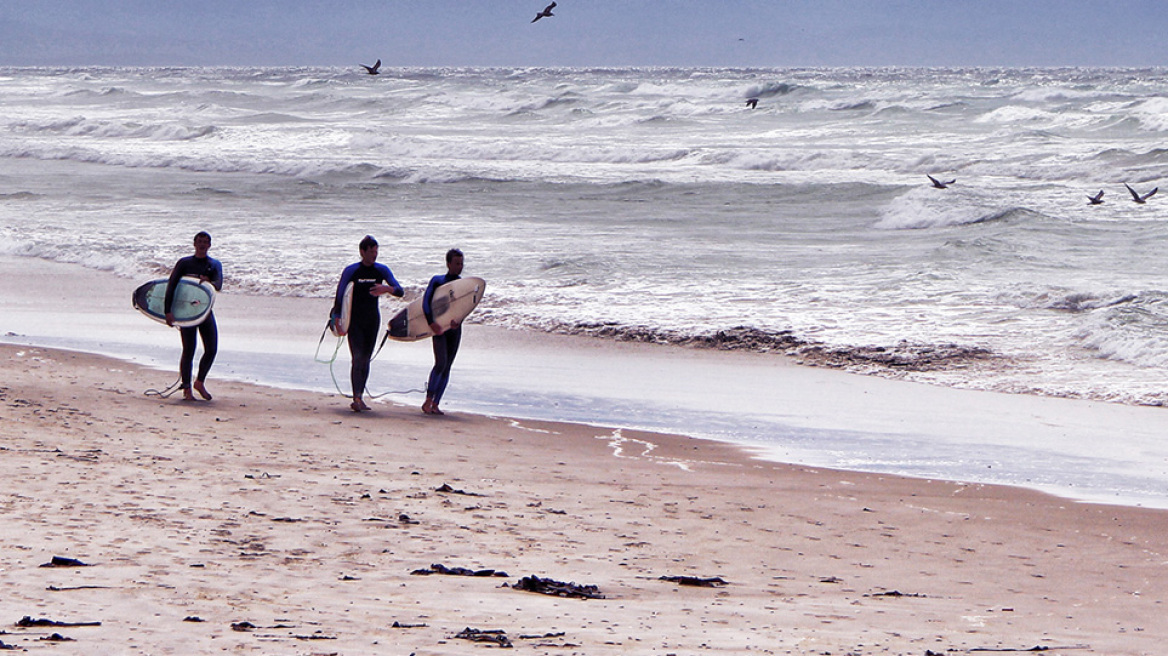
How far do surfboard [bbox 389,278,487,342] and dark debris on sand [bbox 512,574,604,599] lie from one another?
445cm

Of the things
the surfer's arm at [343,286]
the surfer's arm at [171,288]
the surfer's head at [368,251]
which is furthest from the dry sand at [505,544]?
the surfer's head at [368,251]

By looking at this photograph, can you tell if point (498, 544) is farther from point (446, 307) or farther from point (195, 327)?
point (195, 327)

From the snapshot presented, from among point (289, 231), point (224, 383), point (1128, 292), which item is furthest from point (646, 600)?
point (289, 231)

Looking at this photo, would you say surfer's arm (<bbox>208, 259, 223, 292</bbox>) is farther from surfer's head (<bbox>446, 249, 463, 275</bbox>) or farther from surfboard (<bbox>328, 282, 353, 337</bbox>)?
surfer's head (<bbox>446, 249, 463, 275</bbox>)

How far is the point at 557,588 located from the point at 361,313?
4702mm

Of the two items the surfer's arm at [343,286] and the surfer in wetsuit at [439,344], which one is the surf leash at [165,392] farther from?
the surfer in wetsuit at [439,344]

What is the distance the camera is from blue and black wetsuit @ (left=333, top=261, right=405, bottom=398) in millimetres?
8969

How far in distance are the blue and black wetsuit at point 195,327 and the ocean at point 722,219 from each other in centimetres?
437

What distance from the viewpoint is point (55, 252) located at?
1720 centimetres

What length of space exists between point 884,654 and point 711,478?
3.23 m

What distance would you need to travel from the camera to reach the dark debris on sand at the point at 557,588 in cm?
464

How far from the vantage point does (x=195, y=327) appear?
905 centimetres

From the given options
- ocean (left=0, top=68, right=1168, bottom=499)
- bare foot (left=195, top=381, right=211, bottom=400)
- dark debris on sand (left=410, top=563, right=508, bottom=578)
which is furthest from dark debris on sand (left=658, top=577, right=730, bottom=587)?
ocean (left=0, top=68, right=1168, bottom=499)

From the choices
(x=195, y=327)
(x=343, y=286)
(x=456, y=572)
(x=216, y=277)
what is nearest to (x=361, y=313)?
(x=343, y=286)
